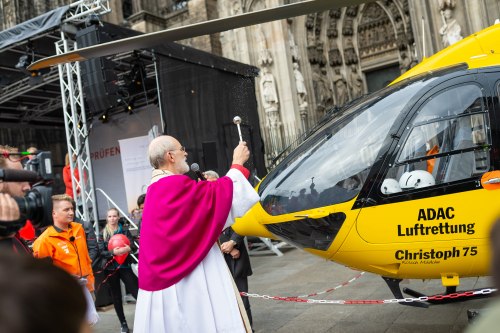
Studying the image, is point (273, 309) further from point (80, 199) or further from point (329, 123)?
point (80, 199)

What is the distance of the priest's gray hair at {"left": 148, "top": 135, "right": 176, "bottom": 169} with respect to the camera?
11.9ft

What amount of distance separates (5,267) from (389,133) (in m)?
3.72

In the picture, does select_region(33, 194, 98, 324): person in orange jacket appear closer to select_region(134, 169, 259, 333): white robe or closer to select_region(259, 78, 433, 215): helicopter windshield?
select_region(134, 169, 259, 333): white robe

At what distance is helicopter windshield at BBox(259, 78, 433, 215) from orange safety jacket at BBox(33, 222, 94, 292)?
1958mm

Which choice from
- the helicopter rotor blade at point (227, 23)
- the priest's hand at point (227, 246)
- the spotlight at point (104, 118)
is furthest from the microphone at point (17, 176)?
the spotlight at point (104, 118)

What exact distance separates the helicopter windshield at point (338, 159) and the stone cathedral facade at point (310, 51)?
11390 mm

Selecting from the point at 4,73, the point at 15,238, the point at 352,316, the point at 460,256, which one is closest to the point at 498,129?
the point at 460,256

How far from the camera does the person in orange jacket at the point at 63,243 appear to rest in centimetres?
476

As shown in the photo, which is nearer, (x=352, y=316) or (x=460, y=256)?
(x=460, y=256)

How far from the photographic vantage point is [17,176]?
2.40 meters

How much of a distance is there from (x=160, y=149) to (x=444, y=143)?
2.44 meters

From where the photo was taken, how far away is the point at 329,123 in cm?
479

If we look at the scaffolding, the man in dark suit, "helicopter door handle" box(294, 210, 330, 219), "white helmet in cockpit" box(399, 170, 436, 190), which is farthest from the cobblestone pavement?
the scaffolding

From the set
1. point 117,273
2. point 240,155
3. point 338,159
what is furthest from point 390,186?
point 117,273
